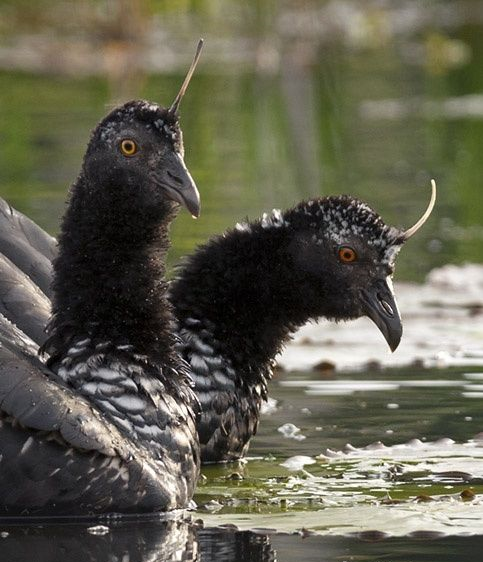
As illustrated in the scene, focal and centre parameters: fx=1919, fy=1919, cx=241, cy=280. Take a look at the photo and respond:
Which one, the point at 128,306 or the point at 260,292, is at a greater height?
the point at 260,292

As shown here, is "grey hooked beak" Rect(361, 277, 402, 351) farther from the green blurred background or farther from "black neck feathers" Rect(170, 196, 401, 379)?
the green blurred background

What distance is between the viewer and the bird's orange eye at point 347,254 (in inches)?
348

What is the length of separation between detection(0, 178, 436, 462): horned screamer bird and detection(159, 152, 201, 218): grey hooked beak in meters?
1.21

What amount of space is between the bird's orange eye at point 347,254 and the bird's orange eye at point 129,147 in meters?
1.50

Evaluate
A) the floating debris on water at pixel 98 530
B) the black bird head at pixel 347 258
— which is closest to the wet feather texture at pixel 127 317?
the floating debris on water at pixel 98 530

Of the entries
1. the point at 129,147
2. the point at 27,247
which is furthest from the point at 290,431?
the point at 129,147

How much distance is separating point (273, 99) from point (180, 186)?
15.8m

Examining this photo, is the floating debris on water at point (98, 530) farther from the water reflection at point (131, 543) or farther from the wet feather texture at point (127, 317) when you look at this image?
the wet feather texture at point (127, 317)

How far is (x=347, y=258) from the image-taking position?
29.1 feet

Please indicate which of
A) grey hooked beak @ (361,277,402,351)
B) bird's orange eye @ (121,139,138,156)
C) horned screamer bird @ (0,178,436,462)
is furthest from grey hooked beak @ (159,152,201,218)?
grey hooked beak @ (361,277,402,351)

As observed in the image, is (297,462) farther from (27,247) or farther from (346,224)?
(27,247)

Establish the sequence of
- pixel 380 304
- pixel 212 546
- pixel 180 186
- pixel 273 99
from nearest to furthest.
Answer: pixel 212 546
pixel 180 186
pixel 380 304
pixel 273 99

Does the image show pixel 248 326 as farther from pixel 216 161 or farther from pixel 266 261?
pixel 216 161

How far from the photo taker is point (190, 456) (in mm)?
7691
